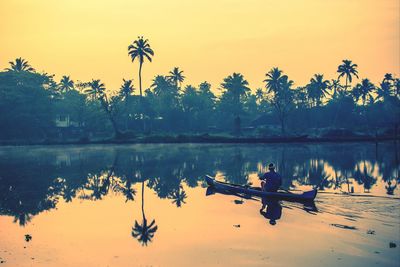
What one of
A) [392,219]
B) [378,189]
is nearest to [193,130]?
[378,189]

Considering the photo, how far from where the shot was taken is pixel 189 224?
19031 millimetres

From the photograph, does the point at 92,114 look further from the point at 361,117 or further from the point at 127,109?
the point at 361,117

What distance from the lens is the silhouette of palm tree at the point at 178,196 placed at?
78.8 ft

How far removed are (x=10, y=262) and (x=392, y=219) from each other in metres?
14.0

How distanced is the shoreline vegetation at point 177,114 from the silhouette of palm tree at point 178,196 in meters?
54.5

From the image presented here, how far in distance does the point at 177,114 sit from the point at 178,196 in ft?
263

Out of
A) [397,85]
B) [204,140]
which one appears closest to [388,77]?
[397,85]

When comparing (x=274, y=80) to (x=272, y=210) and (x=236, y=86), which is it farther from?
(x=272, y=210)

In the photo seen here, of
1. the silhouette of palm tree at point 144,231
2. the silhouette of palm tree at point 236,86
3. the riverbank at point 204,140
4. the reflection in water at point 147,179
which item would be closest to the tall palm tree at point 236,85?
the silhouette of palm tree at point 236,86

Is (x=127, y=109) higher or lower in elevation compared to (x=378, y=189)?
higher

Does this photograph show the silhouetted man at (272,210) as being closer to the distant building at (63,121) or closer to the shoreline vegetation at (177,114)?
the shoreline vegetation at (177,114)

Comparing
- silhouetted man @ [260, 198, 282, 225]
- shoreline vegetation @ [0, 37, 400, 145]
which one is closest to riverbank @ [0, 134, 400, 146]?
shoreline vegetation @ [0, 37, 400, 145]

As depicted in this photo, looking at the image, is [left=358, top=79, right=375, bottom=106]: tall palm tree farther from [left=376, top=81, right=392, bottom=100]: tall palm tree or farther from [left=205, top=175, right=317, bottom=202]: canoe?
[left=205, top=175, right=317, bottom=202]: canoe

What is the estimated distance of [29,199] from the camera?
2573 cm
